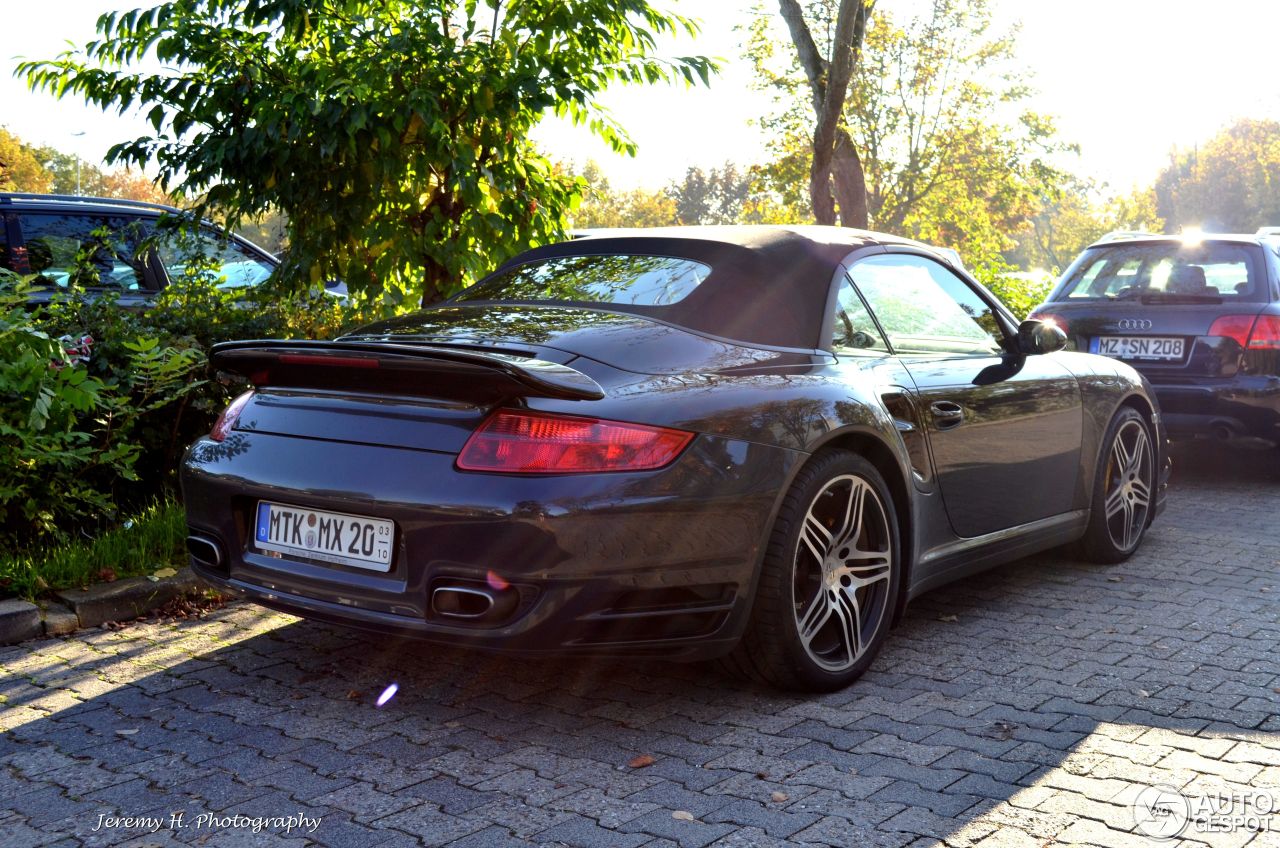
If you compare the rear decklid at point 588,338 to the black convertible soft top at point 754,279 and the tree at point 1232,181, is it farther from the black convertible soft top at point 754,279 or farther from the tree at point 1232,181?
the tree at point 1232,181

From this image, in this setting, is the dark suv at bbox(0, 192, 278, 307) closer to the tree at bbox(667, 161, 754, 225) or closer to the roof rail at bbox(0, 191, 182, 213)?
the roof rail at bbox(0, 191, 182, 213)

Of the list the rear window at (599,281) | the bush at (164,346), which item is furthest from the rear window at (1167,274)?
the bush at (164,346)

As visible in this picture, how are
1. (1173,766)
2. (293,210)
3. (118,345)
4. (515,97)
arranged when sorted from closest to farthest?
(1173,766), (118,345), (515,97), (293,210)

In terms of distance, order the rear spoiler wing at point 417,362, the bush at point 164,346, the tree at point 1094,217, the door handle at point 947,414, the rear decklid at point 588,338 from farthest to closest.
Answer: the tree at point 1094,217, the bush at point 164,346, the door handle at point 947,414, the rear decklid at point 588,338, the rear spoiler wing at point 417,362

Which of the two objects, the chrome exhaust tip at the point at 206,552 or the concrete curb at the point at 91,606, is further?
the concrete curb at the point at 91,606

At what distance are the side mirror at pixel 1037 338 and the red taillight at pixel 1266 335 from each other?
3.36 meters

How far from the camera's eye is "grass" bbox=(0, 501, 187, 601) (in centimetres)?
478

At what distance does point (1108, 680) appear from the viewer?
4141 mm

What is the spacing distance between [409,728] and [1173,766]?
209 cm

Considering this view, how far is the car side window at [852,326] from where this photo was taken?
426 cm

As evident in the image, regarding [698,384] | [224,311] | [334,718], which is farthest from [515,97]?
[334,718]

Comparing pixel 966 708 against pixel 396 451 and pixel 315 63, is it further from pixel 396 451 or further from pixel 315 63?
pixel 315 63

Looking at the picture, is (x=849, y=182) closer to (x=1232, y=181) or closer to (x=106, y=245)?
(x=106, y=245)

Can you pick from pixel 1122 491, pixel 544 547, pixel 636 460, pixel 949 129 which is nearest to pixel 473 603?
pixel 544 547
